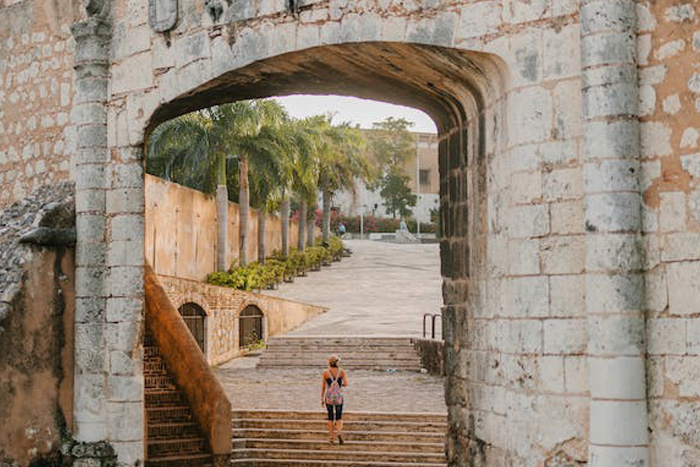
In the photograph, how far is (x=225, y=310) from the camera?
23.2 meters

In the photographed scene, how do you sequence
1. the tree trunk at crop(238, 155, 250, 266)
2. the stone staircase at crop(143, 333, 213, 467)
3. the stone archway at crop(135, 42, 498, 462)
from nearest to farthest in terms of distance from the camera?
the stone archway at crop(135, 42, 498, 462)
the stone staircase at crop(143, 333, 213, 467)
the tree trunk at crop(238, 155, 250, 266)

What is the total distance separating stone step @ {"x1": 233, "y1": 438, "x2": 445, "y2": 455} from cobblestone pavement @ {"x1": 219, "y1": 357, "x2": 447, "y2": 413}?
4.12 ft

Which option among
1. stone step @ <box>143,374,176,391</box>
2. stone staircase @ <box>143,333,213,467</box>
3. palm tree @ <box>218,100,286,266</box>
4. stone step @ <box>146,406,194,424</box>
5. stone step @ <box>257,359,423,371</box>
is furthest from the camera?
palm tree @ <box>218,100,286,266</box>

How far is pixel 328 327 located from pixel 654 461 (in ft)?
67.2

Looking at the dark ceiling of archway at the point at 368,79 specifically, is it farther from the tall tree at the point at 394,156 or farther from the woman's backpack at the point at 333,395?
the tall tree at the point at 394,156

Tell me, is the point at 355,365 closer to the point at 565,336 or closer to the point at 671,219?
the point at 565,336

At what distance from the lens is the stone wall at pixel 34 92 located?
9.48 metres

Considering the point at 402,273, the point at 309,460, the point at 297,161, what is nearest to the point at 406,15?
the point at 309,460

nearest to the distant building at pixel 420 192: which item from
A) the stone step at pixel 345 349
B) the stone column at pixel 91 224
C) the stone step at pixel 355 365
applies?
the stone step at pixel 345 349

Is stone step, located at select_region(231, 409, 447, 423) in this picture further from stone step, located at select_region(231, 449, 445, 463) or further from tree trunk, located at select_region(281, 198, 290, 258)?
tree trunk, located at select_region(281, 198, 290, 258)

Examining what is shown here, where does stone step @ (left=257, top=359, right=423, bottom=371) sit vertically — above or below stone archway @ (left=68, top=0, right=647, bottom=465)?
below

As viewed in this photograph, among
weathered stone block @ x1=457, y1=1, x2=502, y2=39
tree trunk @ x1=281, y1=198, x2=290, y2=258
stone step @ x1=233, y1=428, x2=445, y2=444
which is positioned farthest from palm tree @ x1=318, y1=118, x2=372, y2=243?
weathered stone block @ x1=457, y1=1, x2=502, y2=39

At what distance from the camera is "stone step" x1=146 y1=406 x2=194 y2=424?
11625 mm

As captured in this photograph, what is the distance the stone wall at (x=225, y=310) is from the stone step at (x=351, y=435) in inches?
225
